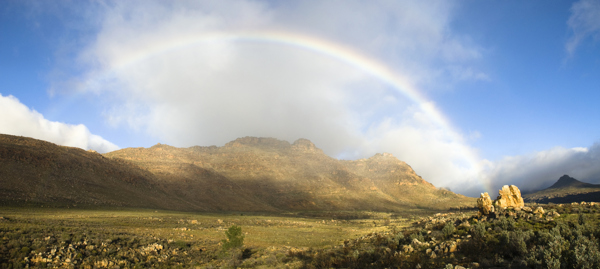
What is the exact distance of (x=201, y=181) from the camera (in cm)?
10494

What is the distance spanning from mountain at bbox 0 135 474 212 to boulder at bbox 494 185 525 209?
59.9 m

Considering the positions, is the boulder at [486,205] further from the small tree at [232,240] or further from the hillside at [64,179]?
the hillside at [64,179]

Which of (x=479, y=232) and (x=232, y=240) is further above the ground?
(x=479, y=232)

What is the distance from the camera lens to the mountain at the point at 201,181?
2159 inches

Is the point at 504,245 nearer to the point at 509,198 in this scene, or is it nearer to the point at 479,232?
the point at 479,232

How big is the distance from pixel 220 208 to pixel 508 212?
3312 inches

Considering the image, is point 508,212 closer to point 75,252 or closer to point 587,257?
point 587,257

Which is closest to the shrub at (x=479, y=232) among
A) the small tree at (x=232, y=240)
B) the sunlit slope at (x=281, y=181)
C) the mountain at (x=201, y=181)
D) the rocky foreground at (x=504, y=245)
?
the rocky foreground at (x=504, y=245)

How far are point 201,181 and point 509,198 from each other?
102283mm

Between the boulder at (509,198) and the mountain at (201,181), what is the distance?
59.9m

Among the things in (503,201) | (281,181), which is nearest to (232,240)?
(503,201)

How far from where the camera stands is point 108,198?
5866 cm

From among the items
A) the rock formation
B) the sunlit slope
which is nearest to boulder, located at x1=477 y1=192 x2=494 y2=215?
the rock formation

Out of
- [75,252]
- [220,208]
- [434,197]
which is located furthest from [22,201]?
[434,197]
